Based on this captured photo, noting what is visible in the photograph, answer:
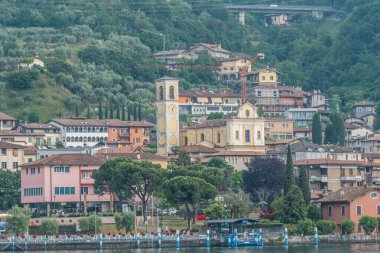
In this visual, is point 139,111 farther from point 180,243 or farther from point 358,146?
point 180,243

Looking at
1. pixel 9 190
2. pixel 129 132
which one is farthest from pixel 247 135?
pixel 9 190

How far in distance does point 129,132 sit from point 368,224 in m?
57.0

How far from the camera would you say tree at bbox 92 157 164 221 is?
12888 centimetres

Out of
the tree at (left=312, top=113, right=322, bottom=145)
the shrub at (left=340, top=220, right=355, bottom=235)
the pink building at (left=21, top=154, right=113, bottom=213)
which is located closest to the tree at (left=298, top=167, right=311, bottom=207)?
the shrub at (left=340, top=220, right=355, bottom=235)

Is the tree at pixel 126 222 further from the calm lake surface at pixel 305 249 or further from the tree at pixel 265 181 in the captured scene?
the tree at pixel 265 181

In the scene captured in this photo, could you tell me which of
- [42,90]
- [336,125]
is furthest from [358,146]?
[42,90]

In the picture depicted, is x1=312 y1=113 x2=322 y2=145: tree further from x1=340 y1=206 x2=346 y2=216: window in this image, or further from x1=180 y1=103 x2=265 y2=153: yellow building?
x1=340 y1=206 x2=346 y2=216: window

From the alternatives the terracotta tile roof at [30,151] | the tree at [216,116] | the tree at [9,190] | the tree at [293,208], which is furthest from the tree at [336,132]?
the tree at [293,208]

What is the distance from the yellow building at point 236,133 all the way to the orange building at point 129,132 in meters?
6.25

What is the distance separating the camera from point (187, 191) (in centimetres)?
12581

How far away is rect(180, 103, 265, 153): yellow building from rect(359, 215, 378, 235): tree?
154 ft

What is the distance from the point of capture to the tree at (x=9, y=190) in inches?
5458

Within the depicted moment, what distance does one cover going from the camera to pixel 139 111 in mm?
181375

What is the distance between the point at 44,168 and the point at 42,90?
5023cm
